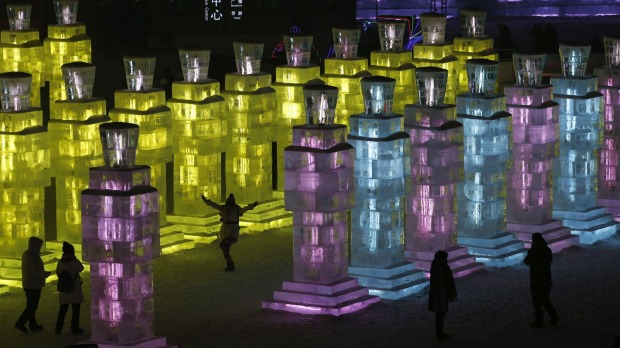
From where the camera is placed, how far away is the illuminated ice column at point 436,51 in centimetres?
3694

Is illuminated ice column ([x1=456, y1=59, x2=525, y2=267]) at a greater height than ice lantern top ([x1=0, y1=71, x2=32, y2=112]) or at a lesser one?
lesser

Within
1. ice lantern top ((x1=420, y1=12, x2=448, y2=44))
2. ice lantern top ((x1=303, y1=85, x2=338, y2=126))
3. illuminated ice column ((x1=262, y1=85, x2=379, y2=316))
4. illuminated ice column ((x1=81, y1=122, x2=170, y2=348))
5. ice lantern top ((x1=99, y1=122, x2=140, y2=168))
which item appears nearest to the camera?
illuminated ice column ((x1=81, y1=122, x2=170, y2=348))

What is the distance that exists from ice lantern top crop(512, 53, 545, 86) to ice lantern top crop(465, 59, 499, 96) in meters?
1.05

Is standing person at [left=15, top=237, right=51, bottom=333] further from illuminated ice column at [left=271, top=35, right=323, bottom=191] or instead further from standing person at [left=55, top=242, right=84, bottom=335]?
illuminated ice column at [left=271, top=35, right=323, bottom=191]

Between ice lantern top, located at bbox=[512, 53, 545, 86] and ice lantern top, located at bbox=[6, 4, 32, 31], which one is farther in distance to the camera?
ice lantern top, located at bbox=[6, 4, 32, 31]

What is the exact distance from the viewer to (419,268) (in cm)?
2898

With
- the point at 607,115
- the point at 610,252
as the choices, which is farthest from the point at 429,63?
the point at 610,252

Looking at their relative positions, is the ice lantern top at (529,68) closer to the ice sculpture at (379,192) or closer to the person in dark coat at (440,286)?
the ice sculpture at (379,192)

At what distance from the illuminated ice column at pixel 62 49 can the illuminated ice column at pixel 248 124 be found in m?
4.60

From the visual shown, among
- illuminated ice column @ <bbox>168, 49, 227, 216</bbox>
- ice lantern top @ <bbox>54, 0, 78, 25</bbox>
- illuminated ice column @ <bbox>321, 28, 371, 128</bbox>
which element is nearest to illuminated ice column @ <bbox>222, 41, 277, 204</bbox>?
illuminated ice column @ <bbox>168, 49, 227, 216</bbox>

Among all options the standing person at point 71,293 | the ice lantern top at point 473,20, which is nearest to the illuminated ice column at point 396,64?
the ice lantern top at point 473,20

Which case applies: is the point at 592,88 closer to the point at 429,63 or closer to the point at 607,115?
the point at 607,115

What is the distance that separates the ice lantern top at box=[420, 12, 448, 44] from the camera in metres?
37.2

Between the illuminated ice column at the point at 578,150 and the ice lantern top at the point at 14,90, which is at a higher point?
the ice lantern top at the point at 14,90
